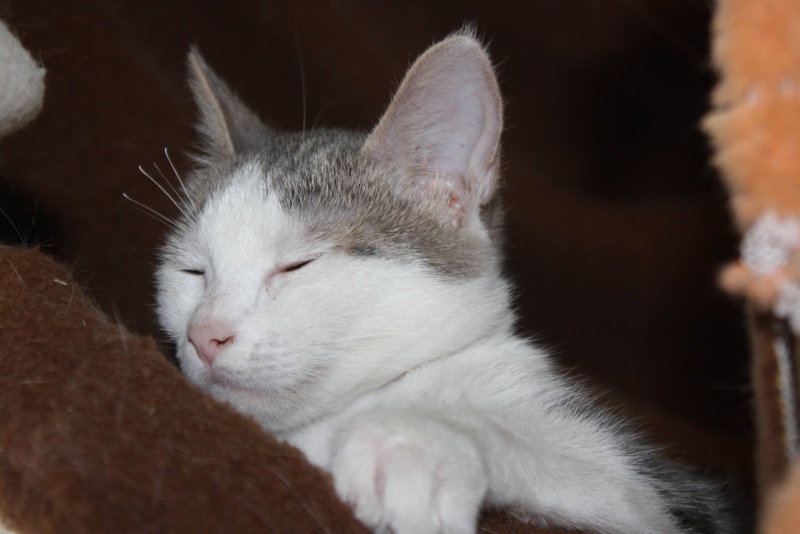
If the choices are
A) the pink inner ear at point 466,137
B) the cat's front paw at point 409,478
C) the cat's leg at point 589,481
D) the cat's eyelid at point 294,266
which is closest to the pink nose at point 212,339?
the cat's eyelid at point 294,266

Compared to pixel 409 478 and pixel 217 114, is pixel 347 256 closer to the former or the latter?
pixel 409 478

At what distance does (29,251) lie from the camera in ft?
3.12

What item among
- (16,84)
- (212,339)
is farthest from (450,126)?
(16,84)

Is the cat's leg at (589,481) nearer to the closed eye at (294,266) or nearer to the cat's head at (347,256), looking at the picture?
the cat's head at (347,256)

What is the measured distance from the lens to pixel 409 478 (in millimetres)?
699

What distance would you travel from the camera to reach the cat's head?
949 millimetres

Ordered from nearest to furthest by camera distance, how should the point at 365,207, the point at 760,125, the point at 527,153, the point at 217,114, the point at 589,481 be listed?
1. the point at 760,125
2. the point at 589,481
3. the point at 365,207
4. the point at 217,114
5. the point at 527,153

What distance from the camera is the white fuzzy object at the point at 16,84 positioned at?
899 millimetres

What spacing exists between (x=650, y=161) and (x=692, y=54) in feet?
0.79

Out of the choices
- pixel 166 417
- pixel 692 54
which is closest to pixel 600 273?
pixel 692 54

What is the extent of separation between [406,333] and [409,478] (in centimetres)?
33

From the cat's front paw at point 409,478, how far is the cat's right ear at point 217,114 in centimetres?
81

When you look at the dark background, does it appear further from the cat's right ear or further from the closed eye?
the closed eye

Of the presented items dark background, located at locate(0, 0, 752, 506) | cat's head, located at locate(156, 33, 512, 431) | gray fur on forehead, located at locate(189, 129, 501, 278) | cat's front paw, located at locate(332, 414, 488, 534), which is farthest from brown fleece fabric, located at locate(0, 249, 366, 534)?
dark background, located at locate(0, 0, 752, 506)
